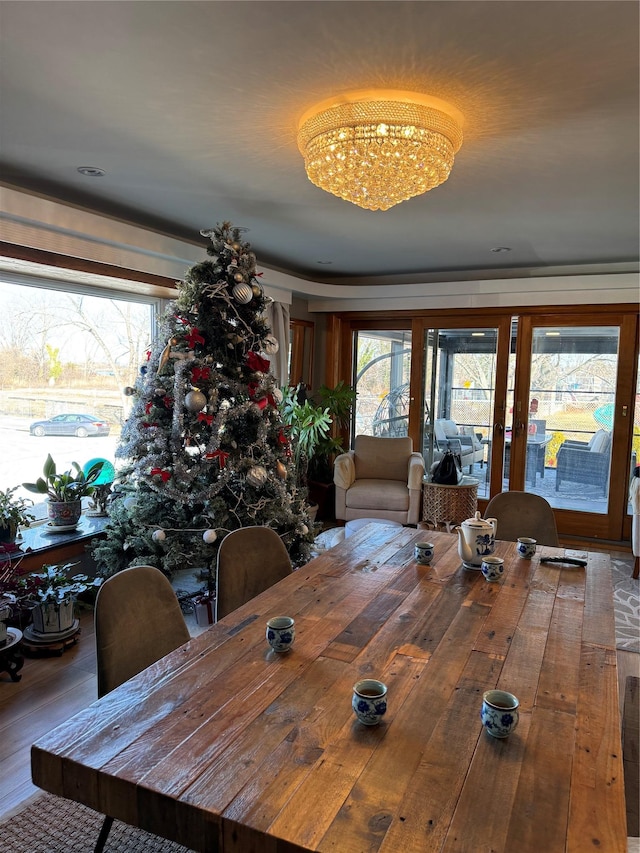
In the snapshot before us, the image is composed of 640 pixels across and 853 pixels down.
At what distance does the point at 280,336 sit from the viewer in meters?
5.52

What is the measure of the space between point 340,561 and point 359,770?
1210mm

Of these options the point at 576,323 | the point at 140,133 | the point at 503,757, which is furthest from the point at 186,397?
the point at 576,323

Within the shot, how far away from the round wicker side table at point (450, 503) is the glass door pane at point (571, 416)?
114 cm

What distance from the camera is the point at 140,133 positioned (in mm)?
2457

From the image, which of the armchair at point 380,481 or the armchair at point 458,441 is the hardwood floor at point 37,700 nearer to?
the armchair at point 380,481

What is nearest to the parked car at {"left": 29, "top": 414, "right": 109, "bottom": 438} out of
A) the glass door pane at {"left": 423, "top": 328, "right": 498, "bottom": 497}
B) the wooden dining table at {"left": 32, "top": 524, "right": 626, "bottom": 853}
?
the wooden dining table at {"left": 32, "top": 524, "right": 626, "bottom": 853}

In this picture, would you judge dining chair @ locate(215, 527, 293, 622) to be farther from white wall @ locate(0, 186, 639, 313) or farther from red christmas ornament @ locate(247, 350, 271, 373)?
white wall @ locate(0, 186, 639, 313)

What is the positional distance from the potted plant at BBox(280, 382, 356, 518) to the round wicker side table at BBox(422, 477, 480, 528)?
1167 mm

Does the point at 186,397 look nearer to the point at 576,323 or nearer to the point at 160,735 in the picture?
the point at 160,735

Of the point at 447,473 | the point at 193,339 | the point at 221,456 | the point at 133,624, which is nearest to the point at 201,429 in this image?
the point at 221,456

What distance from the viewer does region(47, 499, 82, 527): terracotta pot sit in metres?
3.67

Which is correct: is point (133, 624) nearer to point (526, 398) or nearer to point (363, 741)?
point (363, 741)

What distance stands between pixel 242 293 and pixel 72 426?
1.66 metres

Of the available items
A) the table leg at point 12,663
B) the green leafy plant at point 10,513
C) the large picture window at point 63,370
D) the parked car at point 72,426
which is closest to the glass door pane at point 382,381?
the large picture window at point 63,370
